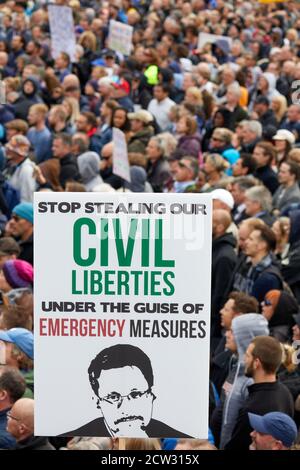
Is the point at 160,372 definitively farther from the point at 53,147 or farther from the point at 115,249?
the point at 53,147

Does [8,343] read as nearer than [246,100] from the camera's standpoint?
Yes

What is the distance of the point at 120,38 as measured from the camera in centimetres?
1597

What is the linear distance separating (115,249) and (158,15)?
18.1 metres

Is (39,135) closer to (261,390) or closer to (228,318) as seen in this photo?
(228,318)

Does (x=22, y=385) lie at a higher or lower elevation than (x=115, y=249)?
lower

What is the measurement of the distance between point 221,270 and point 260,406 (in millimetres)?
A: 2506

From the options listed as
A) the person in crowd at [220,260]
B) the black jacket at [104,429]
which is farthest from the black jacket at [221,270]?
the black jacket at [104,429]

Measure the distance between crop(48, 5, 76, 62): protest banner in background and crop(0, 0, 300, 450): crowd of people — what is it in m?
0.20

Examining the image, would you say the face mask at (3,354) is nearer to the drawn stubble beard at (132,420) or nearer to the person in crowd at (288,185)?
the drawn stubble beard at (132,420)

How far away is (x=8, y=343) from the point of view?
5703 mm

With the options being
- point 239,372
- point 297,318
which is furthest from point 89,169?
point 239,372

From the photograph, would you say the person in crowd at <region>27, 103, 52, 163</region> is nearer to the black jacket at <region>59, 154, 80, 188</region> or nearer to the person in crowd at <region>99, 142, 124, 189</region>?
the person in crowd at <region>99, 142, 124, 189</region>

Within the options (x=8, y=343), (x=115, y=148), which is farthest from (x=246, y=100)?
(x=8, y=343)

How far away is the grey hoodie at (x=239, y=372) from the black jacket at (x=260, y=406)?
206 millimetres
